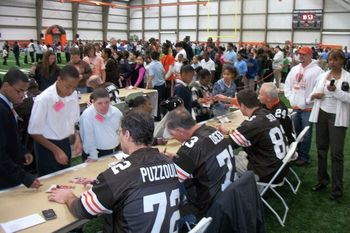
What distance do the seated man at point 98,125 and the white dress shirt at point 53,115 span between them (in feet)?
0.43

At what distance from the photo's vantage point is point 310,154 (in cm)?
609

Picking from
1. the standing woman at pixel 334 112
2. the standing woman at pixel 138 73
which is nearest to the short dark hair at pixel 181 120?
the standing woman at pixel 334 112

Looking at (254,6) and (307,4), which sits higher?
(254,6)

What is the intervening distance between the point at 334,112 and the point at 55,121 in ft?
10.1

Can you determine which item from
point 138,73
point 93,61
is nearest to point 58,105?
point 93,61

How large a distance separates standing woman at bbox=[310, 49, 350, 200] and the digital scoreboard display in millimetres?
21073

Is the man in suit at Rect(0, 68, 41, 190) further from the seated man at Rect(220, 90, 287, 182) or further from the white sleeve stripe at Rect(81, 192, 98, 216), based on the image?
the seated man at Rect(220, 90, 287, 182)

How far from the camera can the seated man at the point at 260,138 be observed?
11.5 feet

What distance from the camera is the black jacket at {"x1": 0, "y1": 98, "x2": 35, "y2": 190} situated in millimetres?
2445

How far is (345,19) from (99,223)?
2296 centimetres

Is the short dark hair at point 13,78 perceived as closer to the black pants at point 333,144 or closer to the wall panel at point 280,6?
the black pants at point 333,144

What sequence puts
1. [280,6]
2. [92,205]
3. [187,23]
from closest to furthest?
[92,205]
[280,6]
[187,23]

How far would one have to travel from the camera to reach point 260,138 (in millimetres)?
3535

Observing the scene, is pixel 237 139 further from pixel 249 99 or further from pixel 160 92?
pixel 160 92
